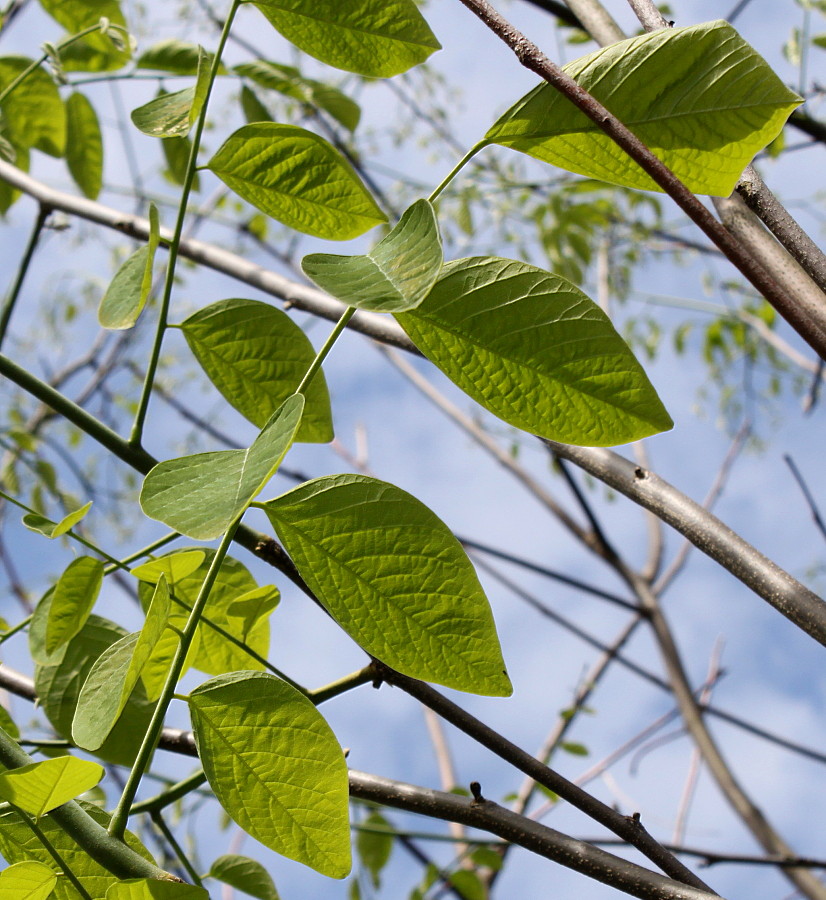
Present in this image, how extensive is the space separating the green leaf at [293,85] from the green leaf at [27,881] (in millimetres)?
588

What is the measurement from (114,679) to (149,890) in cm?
7

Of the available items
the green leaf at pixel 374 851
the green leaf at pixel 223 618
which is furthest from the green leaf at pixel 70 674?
the green leaf at pixel 374 851

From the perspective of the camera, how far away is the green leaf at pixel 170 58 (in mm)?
678

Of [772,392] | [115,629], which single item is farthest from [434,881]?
[772,392]

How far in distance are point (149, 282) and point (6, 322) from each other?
210 millimetres

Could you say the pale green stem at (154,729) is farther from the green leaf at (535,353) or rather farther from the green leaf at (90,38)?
the green leaf at (90,38)

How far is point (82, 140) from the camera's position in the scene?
708 millimetres

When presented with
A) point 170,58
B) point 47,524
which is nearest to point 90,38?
point 170,58

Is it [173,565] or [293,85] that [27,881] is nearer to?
[173,565]

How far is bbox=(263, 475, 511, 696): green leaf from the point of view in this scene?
280 mm

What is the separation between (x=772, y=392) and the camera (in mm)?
2418

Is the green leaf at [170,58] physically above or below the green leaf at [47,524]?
above

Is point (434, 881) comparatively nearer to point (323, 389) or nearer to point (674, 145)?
point (323, 389)

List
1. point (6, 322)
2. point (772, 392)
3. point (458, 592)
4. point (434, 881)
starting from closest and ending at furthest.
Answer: point (458, 592)
point (6, 322)
point (434, 881)
point (772, 392)
